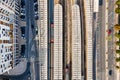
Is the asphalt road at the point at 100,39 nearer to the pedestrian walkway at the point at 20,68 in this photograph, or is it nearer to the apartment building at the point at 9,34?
the pedestrian walkway at the point at 20,68

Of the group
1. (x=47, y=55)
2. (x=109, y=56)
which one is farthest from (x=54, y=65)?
(x=109, y=56)

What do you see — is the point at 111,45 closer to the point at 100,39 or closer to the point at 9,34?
the point at 100,39

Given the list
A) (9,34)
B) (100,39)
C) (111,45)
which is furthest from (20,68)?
(111,45)

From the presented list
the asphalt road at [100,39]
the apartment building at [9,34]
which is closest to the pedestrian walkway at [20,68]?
the apartment building at [9,34]

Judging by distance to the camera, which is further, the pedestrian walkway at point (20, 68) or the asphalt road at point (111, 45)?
the pedestrian walkway at point (20, 68)

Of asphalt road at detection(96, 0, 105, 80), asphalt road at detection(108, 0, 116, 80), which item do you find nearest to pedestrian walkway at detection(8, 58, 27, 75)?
asphalt road at detection(96, 0, 105, 80)

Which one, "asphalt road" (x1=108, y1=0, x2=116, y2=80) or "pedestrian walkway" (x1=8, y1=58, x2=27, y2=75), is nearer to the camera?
"asphalt road" (x1=108, y1=0, x2=116, y2=80)

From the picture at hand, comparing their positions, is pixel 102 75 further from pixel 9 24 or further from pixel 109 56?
pixel 9 24

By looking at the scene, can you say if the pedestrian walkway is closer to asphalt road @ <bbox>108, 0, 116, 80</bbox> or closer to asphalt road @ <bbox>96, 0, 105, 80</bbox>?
asphalt road @ <bbox>96, 0, 105, 80</bbox>
